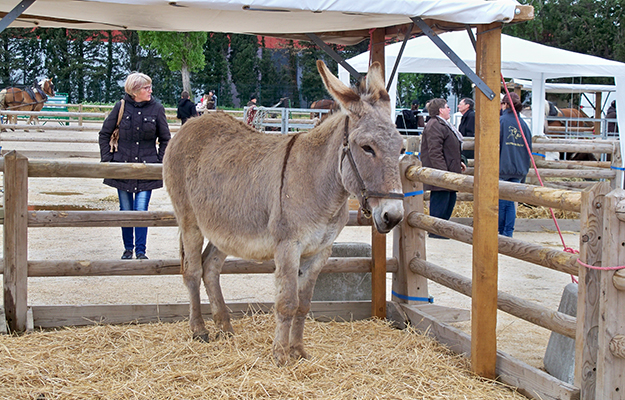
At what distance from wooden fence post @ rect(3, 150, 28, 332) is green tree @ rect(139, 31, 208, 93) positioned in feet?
105

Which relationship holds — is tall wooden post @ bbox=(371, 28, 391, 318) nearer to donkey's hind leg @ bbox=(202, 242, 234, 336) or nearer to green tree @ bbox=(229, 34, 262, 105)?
donkey's hind leg @ bbox=(202, 242, 234, 336)

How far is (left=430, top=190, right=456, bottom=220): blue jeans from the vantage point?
8242 mm

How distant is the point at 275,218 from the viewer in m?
3.66

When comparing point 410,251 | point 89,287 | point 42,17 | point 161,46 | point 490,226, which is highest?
point 161,46

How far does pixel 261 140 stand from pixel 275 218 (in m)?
0.81

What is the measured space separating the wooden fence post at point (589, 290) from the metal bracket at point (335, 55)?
1.56 meters

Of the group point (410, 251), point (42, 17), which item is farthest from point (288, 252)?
point (42, 17)

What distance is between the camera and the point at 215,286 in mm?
4453

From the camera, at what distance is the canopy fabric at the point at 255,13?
3.17m

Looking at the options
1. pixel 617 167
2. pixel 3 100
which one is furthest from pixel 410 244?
pixel 3 100

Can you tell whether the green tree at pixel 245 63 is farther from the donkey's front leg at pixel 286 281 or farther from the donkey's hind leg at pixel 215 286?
the donkey's front leg at pixel 286 281

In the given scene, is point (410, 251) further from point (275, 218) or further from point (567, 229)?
point (567, 229)

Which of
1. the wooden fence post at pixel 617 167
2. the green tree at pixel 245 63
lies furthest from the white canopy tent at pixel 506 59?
the green tree at pixel 245 63

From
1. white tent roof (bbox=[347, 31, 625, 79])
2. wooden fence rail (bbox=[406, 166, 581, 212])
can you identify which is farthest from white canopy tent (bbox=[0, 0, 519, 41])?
white tent roof (bbox=[347, 31, 625, 79])
